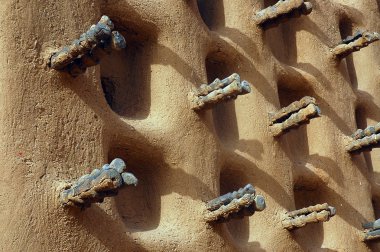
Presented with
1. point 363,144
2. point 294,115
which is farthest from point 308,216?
point 363,144

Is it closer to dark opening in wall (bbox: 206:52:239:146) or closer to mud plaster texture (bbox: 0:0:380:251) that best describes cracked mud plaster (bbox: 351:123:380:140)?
mud plaster texture (bbox: 0:0:380:251)

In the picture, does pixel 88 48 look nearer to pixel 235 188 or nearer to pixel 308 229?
pixel 235 188

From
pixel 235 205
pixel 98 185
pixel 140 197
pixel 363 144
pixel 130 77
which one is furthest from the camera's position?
pixel 363 144

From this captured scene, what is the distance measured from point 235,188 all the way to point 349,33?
2365mm

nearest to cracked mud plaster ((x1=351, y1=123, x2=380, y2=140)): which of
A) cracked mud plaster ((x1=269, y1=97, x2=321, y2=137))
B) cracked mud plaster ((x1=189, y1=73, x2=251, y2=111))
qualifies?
cracked mud plaster ((x1=269, y1=97, x2=321, y2=137))

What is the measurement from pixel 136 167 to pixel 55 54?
0.87 m

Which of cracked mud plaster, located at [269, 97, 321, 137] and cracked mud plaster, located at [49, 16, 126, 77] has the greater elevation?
cracked mud plaster, located at [269, 97, 321, 137]

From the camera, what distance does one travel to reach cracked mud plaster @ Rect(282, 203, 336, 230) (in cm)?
391

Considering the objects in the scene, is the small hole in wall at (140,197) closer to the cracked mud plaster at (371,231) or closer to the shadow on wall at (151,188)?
the shadow on wall at (151,188)

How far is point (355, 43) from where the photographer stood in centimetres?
498

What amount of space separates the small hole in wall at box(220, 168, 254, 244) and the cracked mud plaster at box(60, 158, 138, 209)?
4.40ft

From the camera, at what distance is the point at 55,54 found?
297cm

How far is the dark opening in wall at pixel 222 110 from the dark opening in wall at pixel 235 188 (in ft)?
0.70

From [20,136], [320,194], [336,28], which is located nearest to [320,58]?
[336,28]
